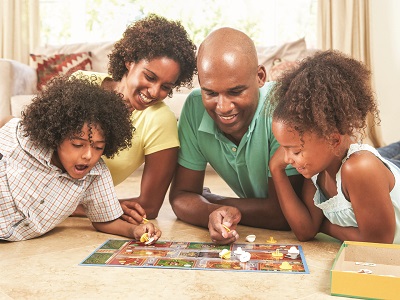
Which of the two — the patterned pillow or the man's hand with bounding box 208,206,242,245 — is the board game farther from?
the patterned pillow

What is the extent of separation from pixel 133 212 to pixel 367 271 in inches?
38.6

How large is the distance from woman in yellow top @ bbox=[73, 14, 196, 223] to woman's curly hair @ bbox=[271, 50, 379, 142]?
60 cm

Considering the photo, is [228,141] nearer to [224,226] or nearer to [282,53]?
[224,226]

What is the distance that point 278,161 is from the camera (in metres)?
1.94

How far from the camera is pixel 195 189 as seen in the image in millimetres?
2318

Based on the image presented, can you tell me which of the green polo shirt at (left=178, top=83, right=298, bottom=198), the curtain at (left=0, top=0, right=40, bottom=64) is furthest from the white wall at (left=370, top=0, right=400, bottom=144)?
the green polo shirt at (left=178, top=83, right=298, bottom=198)

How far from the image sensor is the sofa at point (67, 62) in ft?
14.5

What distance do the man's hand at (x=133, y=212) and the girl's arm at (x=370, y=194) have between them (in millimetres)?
818

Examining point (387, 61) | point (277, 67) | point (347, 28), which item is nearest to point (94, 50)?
point (277, 67)

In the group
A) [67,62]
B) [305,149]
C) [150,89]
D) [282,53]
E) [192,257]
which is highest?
[282,53]

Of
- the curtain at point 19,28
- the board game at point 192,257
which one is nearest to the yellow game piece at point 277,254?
the board game at point 192,257

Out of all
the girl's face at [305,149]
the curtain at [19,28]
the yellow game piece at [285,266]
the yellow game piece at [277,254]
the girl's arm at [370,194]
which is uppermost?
the curtain at [19,28]

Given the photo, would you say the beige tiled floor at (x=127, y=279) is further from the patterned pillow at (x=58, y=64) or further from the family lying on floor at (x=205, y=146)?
the patterned pillow at (x=58, y=64)

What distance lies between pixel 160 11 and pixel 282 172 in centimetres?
391
